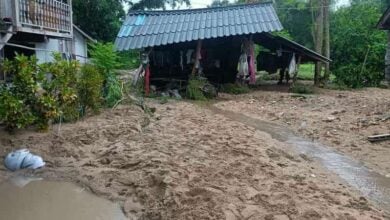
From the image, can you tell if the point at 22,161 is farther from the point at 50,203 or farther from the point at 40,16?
the point at 40,16

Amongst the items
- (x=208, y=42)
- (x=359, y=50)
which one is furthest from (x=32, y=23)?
(x=359, y=50)

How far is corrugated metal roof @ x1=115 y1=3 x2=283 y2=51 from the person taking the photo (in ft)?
47.3

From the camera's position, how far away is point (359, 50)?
20.5 metres

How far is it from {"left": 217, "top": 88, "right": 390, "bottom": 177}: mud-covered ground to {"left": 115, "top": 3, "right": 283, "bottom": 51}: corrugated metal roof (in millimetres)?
2330

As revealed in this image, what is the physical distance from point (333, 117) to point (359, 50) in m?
12.0

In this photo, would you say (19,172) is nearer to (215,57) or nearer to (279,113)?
(279,113)

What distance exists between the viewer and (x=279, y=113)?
35.9 feet

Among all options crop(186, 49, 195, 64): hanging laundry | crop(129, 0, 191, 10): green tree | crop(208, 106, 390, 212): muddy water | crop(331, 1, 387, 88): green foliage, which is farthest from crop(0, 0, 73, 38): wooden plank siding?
crop(129, 0, 191, 10): green tree

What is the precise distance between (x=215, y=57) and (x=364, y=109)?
740 centimetres

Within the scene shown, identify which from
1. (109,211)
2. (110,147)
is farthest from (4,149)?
(109,211)

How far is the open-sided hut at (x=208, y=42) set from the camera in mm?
14602

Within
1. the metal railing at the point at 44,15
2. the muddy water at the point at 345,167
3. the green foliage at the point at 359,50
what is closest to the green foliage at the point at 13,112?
the metal railing at the point at 44,15

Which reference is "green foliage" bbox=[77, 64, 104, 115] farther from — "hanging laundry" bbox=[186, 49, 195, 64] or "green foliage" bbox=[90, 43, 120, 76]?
"hanging laundry" bbox=[186, 49, 195, 64]

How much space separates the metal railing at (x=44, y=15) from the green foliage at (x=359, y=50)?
11463 millimetres
